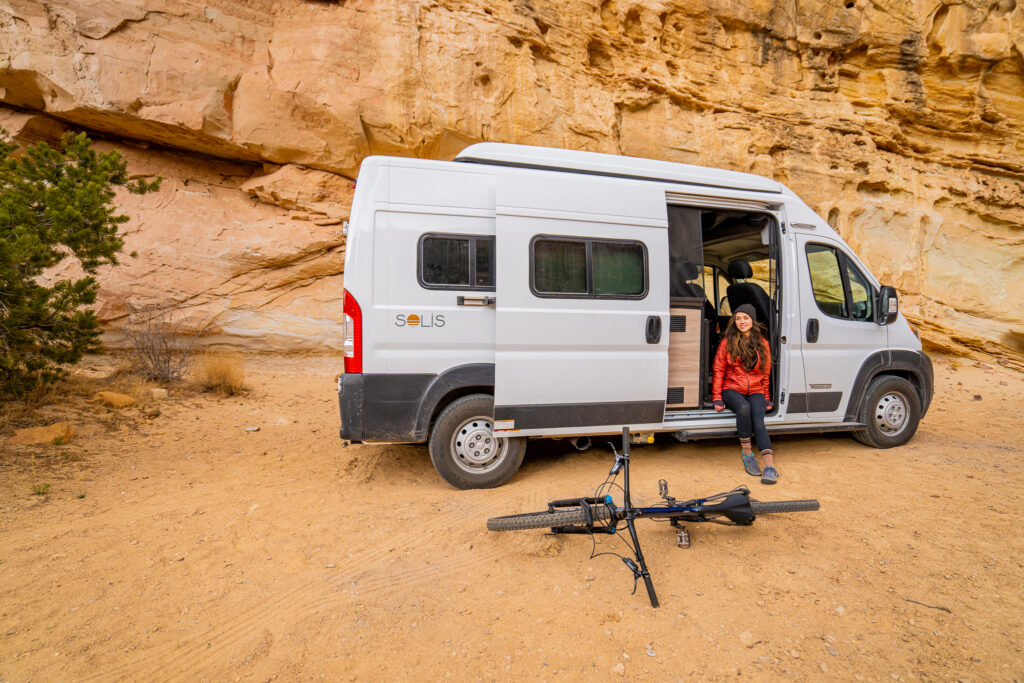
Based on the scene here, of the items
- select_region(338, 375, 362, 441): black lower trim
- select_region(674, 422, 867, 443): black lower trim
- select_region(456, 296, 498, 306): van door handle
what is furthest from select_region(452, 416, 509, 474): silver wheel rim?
select_region(674, 422, 867, 443): black lower trim

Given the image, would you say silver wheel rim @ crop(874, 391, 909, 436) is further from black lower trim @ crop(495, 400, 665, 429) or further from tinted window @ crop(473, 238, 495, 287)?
tinted window @ crop(473, 238, 495, 287)

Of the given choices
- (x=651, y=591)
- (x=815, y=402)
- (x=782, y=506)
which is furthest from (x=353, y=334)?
(x=815, y=402)

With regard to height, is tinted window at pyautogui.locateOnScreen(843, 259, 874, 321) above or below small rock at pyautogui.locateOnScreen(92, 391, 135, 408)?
above

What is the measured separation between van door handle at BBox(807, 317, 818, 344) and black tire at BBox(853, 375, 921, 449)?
0.96 meters

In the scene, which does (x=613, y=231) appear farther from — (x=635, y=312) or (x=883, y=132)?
(x=883, y=132)

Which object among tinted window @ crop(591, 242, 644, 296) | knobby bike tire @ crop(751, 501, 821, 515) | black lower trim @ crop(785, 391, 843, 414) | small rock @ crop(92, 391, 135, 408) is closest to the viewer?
knobby bike tire @ crop(751, 501, 821, 515)

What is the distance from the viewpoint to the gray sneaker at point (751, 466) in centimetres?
442

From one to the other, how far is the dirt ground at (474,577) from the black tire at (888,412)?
0.53m

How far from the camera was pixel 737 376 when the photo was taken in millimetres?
4746

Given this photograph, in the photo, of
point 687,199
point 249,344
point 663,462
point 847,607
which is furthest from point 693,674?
point 249,344

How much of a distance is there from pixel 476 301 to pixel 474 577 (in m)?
2.12

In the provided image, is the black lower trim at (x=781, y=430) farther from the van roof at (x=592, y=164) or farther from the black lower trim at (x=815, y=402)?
the van roof at (x=592, y=164)

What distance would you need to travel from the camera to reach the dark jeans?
14.9 feet

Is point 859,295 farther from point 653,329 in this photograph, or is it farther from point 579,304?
point 579,304
